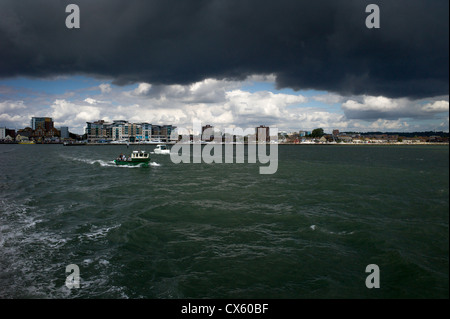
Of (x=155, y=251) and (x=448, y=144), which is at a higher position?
(x=448, y=144)

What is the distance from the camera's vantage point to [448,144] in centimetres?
526

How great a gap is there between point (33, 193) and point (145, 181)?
13.5m

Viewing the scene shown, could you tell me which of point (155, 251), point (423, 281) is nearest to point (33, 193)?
point (155, 251)

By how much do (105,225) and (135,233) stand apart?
317 cm

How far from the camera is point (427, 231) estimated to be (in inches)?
656

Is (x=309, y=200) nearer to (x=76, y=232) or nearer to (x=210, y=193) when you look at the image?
(x=210, y=193)

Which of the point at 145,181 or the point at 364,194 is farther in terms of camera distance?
the point at 145,181

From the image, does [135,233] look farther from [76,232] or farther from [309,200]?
[309,200]

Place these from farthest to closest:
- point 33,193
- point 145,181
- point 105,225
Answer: point 145,181, point 33,193, point 105,225

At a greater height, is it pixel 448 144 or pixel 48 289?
pixel 448 144
